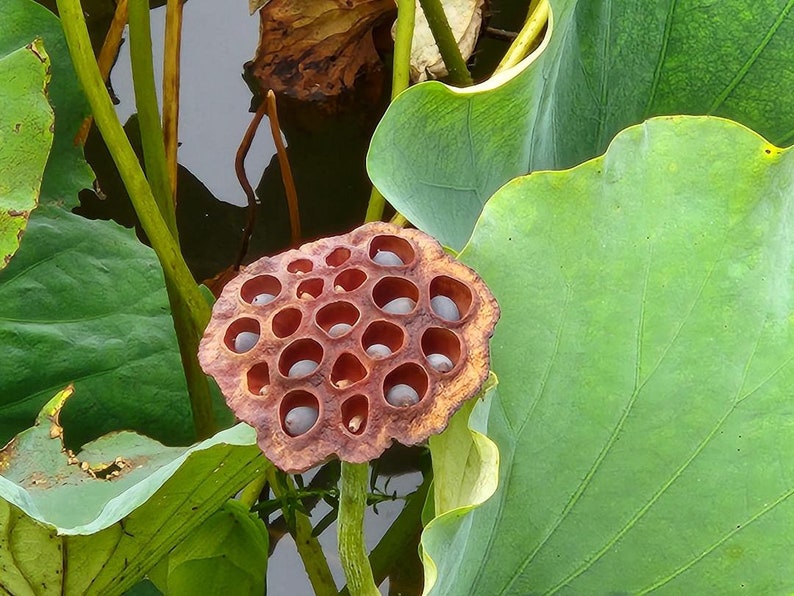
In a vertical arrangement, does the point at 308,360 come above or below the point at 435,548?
above

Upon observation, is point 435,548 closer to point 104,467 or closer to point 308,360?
point 308,360

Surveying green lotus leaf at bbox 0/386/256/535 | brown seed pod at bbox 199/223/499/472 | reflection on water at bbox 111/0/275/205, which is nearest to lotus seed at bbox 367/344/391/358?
brown seed pod at bbox 199/223/499/472

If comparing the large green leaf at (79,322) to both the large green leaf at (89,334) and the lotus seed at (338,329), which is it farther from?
the lotus seed at (338,329)

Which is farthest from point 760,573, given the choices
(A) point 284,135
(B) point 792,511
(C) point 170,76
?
(A) point 284,135

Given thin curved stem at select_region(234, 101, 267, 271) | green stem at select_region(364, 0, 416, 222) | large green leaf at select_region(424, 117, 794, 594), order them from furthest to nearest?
1. thin curved stem at select_region(234, 101, 267, 271)
2. green stem at select_region(364, 0, 416, 222)
3. large green leaf at select_region(424, 117, 794, 594)

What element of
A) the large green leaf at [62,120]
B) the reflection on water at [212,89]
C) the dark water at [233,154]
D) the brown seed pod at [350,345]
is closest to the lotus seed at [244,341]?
the brown seed pod at [350,345]

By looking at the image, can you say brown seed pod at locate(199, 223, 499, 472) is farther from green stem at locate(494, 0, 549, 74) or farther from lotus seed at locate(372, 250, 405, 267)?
green stem at locate(494, 0, 549, 74)
